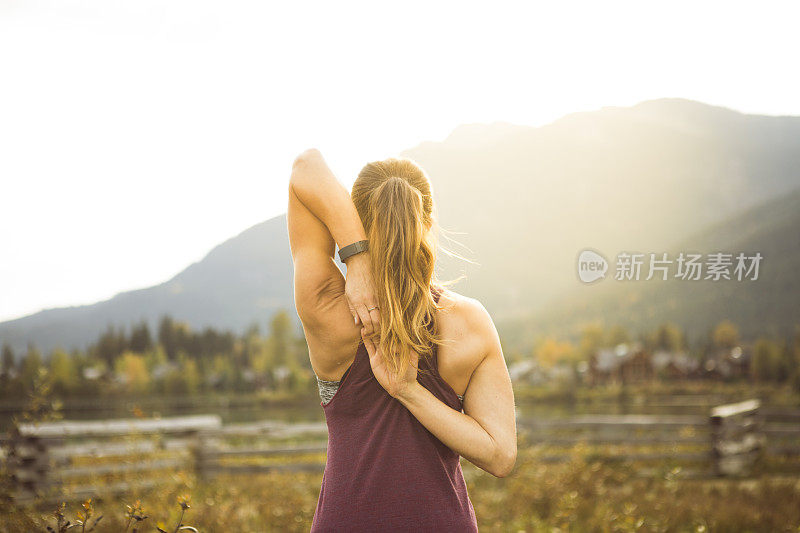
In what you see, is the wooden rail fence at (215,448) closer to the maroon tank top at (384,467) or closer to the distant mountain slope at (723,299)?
the maroon tank top at (384,467)

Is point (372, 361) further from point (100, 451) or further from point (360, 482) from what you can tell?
point (100, 451)

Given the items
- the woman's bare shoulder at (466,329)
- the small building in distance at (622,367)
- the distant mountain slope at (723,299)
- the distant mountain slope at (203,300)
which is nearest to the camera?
the woman's bare shoulder at (466,329)

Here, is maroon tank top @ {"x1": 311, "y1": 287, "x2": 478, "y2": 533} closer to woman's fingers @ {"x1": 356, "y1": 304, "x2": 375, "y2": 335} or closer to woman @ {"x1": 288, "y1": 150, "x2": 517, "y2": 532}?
woman @ {"x1": 288, "y1": 150, "x2": 517, "y2": 532}

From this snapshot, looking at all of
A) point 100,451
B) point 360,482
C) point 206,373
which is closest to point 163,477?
point 100,451

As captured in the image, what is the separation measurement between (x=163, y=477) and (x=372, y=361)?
6656mm

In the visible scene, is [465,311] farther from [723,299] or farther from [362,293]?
[723,299]

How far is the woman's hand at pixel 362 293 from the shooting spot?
1.67m

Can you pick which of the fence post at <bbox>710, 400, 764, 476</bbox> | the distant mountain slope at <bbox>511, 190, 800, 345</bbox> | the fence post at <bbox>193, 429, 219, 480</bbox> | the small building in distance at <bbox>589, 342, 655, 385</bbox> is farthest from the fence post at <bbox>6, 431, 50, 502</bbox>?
the small building in distance at <bbox>589, 342, 655, 385</bbox>

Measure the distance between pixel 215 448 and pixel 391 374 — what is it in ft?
27.4

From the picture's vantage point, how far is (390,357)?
1662 millimetres

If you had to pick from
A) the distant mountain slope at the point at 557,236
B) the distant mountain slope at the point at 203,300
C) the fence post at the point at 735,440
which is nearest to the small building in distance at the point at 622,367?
the distant mountain slope at the point at 557,236

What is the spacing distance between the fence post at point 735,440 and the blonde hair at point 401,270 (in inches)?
394

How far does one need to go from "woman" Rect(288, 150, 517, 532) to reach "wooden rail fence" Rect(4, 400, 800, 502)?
18.6 feet

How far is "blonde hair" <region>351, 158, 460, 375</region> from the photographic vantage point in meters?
1.66
